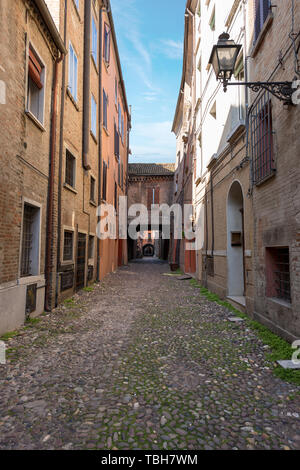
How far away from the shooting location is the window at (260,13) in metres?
5.57

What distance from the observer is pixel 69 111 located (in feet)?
28.1

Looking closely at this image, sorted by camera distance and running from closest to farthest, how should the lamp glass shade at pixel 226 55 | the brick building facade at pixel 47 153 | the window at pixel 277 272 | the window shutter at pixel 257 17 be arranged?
the lamp glass shade at pixel 226 55 → the brick building facade at pixel 47 153 → the window at pixel 277 272 → the window shutter at pixel 257 17

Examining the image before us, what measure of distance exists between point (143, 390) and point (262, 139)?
4.91m

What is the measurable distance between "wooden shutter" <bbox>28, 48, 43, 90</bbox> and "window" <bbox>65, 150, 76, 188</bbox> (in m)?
2.41

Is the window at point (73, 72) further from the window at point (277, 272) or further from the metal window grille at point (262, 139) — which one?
the window at point (277, 272)

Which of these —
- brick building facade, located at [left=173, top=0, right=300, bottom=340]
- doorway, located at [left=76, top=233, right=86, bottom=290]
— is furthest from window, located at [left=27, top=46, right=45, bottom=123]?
brick building facade, located at [left=173, top=0, right=300, bottom=340]

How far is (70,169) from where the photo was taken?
9.16 m

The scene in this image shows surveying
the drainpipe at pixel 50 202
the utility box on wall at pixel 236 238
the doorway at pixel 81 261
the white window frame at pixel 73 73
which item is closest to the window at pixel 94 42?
the white window frame at pixel 73 73

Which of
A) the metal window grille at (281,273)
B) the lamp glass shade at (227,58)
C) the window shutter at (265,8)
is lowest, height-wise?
the metal window grille at (281,273)

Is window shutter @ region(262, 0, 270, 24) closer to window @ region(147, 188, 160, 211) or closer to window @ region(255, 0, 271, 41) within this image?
window @ region(255, 0, 271, 41)

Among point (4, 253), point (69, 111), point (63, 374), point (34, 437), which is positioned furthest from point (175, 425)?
point (69, 111)

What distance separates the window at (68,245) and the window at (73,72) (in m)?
4.22

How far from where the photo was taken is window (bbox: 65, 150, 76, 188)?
8.84 m

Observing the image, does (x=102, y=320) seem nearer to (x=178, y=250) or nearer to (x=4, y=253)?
(x=4, y=253)
